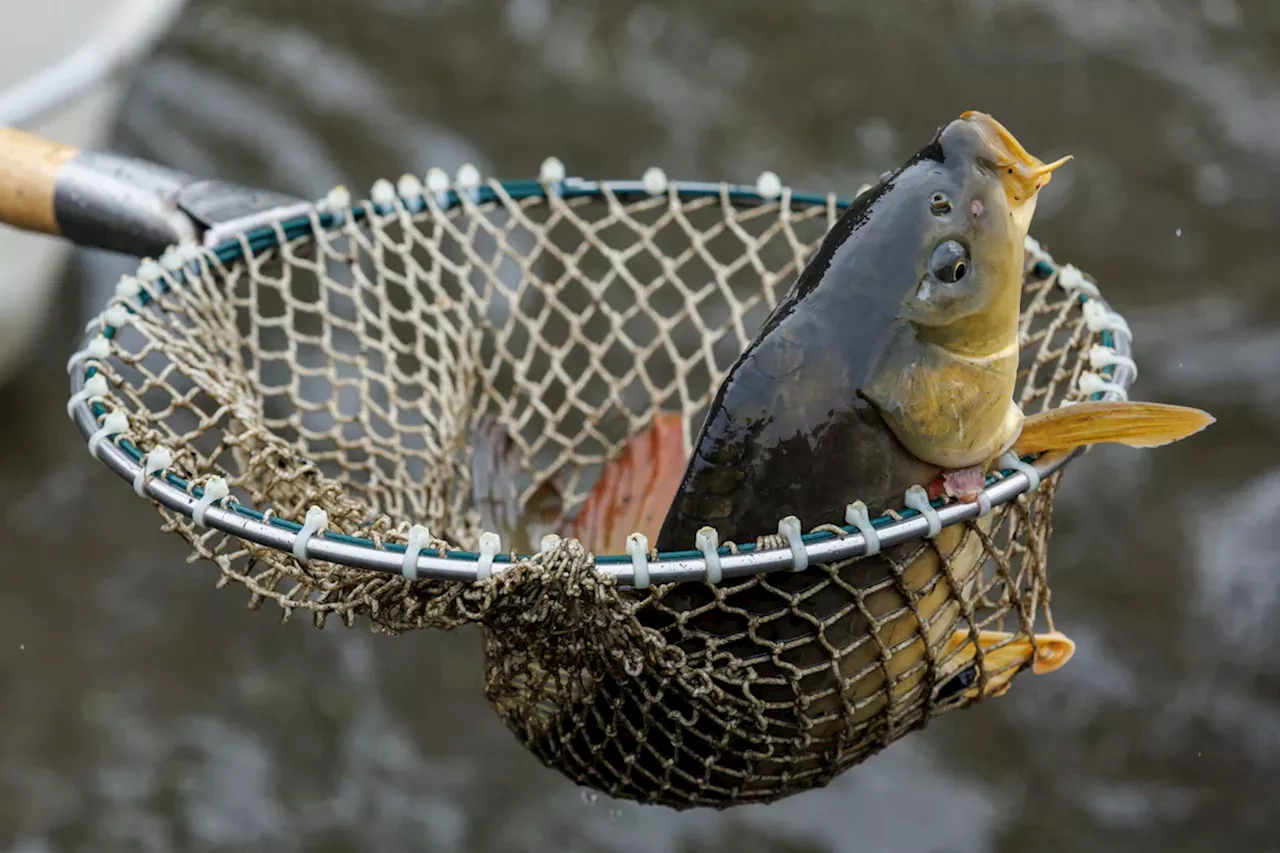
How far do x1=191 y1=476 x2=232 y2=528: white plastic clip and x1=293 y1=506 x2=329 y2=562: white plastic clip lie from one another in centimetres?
12

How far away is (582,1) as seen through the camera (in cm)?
667

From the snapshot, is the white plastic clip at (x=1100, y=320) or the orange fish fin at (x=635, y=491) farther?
the orange fish fin at (x=635, y=491)

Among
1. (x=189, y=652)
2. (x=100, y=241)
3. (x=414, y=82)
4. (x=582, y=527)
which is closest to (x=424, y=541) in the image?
(x=582, y=527)

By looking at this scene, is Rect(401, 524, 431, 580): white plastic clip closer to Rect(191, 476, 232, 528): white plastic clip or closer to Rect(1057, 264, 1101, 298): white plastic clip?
Rect(191, 476, 232, 528): white plastic clip

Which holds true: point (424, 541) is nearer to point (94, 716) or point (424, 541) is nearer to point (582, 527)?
point (582, 527)

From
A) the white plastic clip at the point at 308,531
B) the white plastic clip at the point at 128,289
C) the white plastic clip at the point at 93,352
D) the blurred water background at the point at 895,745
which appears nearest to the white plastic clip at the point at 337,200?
the white plastic clip at the point at 128,289

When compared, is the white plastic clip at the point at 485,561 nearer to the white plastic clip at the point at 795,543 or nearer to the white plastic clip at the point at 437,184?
the white plastic clip at the point at 795,543

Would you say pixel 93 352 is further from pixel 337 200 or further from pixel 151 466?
pixel 337 200

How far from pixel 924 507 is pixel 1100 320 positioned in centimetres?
59

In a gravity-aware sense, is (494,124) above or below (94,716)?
above

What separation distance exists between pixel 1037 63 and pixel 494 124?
2.51m

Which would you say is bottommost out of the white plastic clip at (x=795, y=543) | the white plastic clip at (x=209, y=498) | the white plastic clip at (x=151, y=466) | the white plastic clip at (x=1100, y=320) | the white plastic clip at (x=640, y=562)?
the white plastic clip at (x=151, y=466)

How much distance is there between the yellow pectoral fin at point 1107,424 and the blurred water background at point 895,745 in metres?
2.46

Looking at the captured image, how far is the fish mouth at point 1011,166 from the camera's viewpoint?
1808mm
